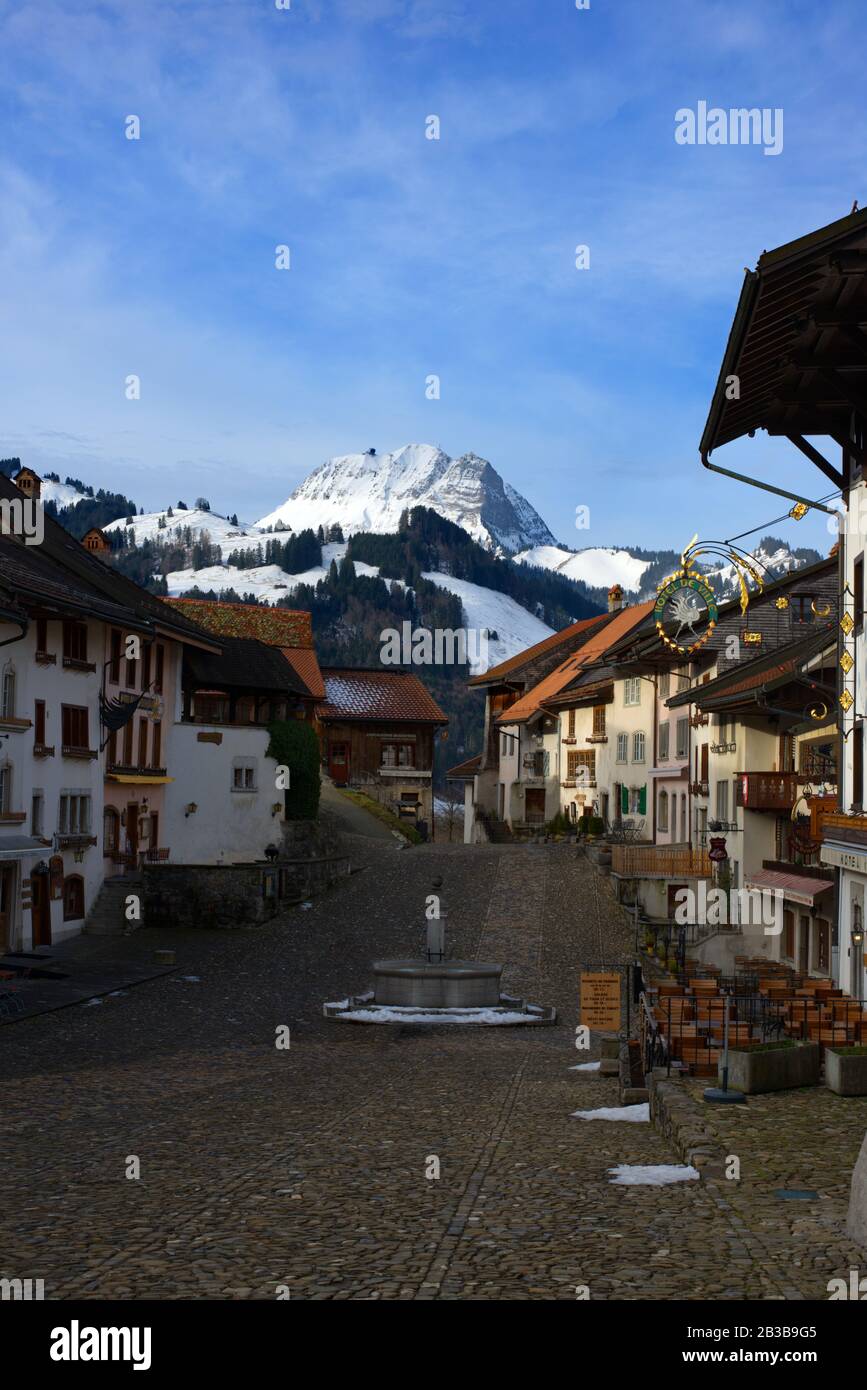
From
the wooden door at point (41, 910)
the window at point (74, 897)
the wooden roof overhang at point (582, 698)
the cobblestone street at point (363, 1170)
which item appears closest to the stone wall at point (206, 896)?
the window at point (74, 897)

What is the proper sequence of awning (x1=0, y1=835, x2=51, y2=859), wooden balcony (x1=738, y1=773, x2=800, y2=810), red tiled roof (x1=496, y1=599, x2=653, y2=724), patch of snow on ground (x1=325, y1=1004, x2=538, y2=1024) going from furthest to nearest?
1. red tiled roof (x1=496, y1=599, x2=653, y2=724)
2. wooden balcony (x1=738, y1=773, x2=800, y2=810)
3. awning (x1=0, y1=835, x2=51, y2=859)
4. patch of snow on ground (x1=325, y1=1004, x2=538, y2=1024)

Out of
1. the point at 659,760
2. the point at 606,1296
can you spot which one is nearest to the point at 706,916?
the point at 659,760

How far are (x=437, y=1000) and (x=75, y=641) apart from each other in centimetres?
1732

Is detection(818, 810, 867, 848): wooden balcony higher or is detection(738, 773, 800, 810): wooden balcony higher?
detection(738, 773, 800, 810): wooden balcony

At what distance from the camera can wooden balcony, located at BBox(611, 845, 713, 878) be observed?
49531 millimetres

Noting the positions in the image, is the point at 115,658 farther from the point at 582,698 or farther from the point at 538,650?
the point at 538,650

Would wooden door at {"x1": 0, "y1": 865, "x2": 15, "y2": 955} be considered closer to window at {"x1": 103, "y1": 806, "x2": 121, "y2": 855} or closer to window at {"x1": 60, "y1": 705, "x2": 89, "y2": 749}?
window at {"x1": 60, "y1": 705, "x2": 89, "y2": 749}

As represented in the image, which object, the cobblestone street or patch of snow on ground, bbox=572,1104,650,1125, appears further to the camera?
patch of snow on ground, bbox=572,1104,650,1125

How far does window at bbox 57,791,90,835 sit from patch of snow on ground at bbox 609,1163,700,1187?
31.0 metres

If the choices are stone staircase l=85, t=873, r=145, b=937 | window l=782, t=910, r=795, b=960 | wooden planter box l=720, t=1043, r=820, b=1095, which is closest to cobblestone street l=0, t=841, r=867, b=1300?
wooden planter box l=720, t=1043, r=820, b=1095

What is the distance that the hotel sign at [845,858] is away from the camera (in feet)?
94.3

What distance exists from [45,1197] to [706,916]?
120 feet

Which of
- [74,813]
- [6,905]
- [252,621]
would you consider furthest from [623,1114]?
[252,621]
